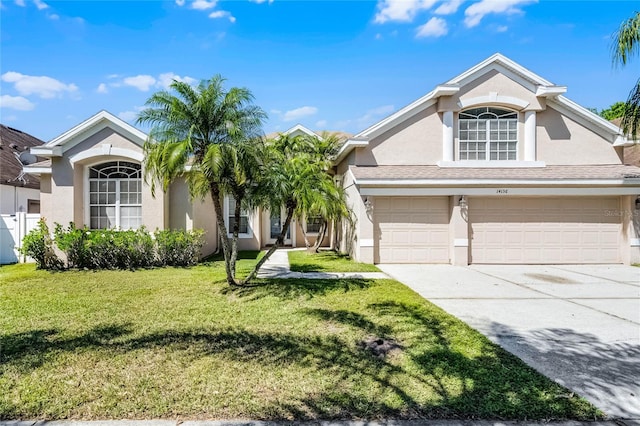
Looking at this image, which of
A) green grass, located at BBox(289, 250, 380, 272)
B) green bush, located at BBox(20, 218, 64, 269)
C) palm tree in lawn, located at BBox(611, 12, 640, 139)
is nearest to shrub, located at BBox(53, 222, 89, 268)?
green bush, located at BBox(20, 218, 64, 269)

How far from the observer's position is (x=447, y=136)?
45.3 ft

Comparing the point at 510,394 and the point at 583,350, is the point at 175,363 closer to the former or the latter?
the point at 510,394

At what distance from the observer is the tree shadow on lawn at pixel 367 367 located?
11.5 feet

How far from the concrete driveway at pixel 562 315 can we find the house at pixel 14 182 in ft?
64.6

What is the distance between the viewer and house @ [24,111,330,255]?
40.7 ft

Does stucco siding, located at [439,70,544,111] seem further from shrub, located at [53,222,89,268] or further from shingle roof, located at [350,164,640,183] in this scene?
shrub, located at [53,222,89,268]

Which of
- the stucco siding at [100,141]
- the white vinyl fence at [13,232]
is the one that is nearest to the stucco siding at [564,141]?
the stucco siding at [100,141]

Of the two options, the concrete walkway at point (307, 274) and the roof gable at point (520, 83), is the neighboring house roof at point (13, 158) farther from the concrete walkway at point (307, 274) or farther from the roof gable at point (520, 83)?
the roof gable at point (520, 83)

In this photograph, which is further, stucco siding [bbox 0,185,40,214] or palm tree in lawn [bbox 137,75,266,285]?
stucco siding [bbox 0,185,40,214]

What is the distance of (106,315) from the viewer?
6676mm

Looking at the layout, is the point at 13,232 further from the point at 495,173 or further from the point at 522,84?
the point at 522,84

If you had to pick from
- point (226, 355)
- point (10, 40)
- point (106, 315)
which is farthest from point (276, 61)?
point (226, 355)

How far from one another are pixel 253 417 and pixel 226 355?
1.59 m

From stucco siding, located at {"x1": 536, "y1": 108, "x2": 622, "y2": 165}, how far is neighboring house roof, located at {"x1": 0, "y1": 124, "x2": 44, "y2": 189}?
25251 millimetres
